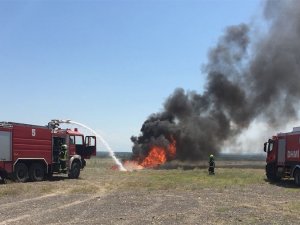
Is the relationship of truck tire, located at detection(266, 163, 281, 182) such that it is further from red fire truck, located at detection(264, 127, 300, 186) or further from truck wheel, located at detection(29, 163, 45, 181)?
truck wheel, located at detection(29, 163, 45, 181)

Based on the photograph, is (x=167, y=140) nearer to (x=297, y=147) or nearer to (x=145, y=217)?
(x=297, y=147)

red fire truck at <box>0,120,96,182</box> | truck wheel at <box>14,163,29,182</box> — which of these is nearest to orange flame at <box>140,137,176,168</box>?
red fire truck at <box>0,120,96,182</box>

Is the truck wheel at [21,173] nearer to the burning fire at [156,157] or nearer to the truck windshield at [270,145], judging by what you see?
the truck windshield at [270,145]

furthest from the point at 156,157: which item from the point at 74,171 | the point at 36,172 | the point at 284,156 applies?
the point at 36,172

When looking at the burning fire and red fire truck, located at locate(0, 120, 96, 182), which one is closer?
red fire truck, located at locate(0, 120, 96, 182)

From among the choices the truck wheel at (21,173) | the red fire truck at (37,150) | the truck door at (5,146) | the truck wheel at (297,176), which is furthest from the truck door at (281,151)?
the truck door at (5,146)

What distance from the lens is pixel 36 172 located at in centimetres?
2788

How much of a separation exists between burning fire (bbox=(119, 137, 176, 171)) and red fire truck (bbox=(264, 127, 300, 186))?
2424 cm

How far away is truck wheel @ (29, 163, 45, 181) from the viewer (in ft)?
89.9

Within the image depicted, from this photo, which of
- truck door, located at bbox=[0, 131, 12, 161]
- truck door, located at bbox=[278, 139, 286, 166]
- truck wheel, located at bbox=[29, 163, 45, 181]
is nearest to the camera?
truck door, located at bbox=[0, 131, 12, 161]

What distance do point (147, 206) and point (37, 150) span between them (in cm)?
1362

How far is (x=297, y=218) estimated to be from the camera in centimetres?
1337

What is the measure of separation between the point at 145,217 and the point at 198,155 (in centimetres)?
4827

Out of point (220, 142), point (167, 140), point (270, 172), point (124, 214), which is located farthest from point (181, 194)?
point (220, 142)
